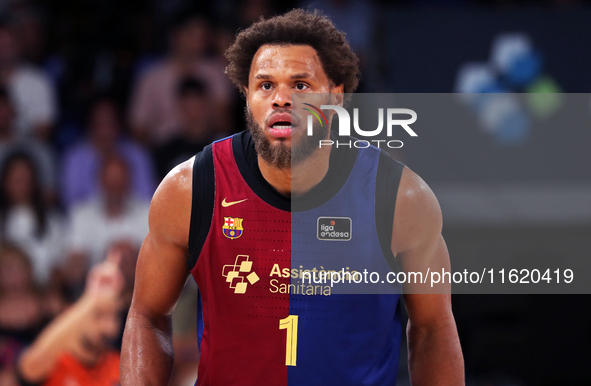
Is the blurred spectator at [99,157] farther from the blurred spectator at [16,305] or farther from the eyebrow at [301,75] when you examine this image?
the eyebrow at [301,75]

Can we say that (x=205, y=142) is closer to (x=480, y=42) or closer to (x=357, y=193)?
(x=480, y=42)

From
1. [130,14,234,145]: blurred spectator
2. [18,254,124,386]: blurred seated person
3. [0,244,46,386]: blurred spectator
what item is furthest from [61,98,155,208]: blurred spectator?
[18,254,124,386]: blurred seated person

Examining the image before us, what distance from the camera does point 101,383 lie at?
3650 millimetres

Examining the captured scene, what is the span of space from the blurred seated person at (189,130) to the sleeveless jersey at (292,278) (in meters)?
2.50

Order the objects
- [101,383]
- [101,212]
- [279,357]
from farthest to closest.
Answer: [101,212] → [101,383] → [279,357]

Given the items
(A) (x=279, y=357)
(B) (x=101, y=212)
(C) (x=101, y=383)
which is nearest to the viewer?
(A) (x=279, y=357)

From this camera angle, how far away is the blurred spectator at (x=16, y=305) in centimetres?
403

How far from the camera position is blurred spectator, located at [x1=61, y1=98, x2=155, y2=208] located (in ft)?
15.7

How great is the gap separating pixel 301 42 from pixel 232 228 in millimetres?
669

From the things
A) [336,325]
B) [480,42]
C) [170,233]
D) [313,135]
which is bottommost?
[336,325]

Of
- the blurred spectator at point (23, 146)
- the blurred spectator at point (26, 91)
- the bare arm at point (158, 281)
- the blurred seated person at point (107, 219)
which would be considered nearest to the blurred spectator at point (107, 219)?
the blurred seated person at point (107, 219)

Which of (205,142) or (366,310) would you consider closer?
(366,310)

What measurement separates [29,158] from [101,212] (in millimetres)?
636

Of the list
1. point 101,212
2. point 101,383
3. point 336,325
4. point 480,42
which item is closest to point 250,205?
point 336,325
